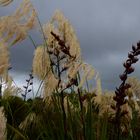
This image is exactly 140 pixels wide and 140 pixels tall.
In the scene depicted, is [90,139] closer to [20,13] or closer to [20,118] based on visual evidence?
[20,13]

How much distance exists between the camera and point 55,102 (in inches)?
137

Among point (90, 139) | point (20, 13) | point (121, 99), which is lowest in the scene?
point (90, 139)

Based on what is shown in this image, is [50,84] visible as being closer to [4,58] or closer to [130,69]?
[130,69]

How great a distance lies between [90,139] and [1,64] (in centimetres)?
130

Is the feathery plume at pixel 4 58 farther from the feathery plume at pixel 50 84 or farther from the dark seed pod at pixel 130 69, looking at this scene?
the dark seed pod at pixel 130 69

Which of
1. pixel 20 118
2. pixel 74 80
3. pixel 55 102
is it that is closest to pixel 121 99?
pixel 74 80

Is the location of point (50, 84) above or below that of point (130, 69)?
below

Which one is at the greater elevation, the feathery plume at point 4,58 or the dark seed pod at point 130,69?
the dark seed pod at point 130,69

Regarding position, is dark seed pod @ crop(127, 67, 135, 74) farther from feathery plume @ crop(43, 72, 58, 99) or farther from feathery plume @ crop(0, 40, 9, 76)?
feathery plume @ crop(0, 40, 9, 76)

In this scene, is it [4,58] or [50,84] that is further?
[50,84]

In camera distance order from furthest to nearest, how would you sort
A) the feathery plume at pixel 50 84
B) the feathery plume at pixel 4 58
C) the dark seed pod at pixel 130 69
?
1. the dark seed pod at pixel 130 69
2. the feathery plume at pixel 50 84
3. the feathery plume at pixel 4 58

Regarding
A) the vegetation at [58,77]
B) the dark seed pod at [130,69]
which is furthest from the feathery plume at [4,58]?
the dark seed pod at [130,69]

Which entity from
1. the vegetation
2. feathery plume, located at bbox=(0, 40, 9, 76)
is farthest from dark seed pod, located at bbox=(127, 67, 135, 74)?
feathery plume, located at bbox=(0, 40, 9, 76)

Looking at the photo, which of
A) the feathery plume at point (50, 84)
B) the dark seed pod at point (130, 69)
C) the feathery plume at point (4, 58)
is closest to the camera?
the feathery plume at point (4, 58)
